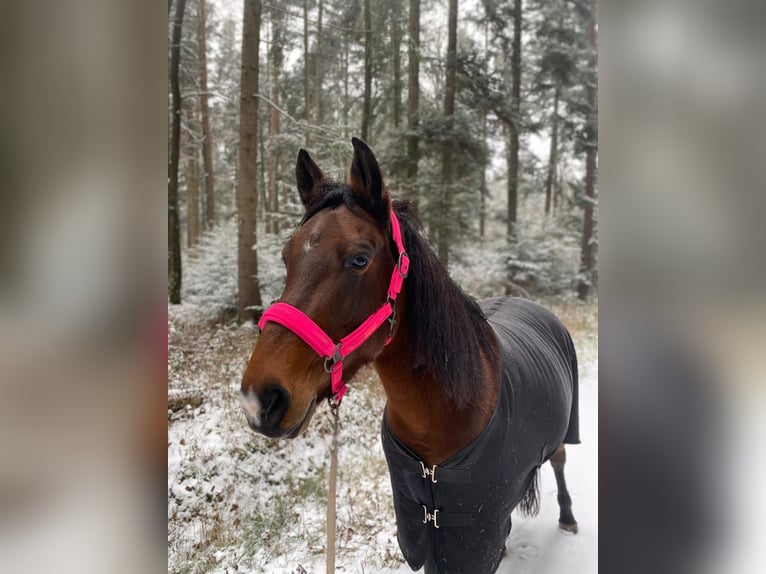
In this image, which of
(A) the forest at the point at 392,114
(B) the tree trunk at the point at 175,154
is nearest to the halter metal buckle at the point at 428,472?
(A) the forest at the point at 392,114

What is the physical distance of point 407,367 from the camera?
1562 millimetres

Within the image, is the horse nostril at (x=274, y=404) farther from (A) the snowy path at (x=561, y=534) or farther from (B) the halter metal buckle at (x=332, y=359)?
(A) the snowy path at (x=561, y=534)

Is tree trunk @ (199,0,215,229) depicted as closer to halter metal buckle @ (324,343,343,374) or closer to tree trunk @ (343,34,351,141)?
tree trunk @ (343,34,351,141)

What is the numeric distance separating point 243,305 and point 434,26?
5.08m

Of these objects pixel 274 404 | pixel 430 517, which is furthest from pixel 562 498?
pixel 274 404

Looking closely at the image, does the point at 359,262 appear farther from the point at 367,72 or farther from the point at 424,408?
the point at 367,72

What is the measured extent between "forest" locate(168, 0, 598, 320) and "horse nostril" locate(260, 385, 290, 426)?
371 cm

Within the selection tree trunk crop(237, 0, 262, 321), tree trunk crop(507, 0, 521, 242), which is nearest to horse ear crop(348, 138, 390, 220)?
tree trunk crop(237, 0, 262, 321)

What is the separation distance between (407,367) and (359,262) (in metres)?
0.48

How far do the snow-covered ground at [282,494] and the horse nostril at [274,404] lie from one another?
2055mm

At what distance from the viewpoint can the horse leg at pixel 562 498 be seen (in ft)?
10.1

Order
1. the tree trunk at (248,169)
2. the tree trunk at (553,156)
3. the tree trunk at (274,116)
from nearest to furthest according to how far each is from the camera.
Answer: the tree trunk at (248,169), the tree trunk at (274,116), the tree trunk at (553,156)

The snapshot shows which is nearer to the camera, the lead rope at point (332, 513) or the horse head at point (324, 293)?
the horse head at point (324, 293)

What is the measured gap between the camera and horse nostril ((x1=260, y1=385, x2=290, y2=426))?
3.71 feet
